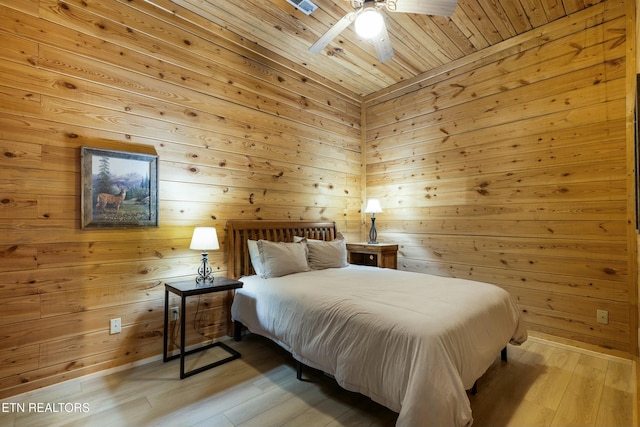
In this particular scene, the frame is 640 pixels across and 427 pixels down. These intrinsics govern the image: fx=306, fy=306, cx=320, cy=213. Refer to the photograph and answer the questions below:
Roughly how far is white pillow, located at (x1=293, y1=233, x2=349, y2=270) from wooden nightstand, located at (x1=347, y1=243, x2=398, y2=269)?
0.49 metres

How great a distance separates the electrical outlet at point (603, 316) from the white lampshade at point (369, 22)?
301 cm

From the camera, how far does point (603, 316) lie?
8.68 feet

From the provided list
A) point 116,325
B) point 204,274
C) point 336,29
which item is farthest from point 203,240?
point 336,29

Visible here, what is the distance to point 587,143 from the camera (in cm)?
274

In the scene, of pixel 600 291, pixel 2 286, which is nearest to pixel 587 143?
pixel 600 291

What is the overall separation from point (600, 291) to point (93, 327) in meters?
4.17

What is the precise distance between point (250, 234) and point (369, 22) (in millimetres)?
2204

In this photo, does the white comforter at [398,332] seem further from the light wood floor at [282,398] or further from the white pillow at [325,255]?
the white pillow at [325,255]

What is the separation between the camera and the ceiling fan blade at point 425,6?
2.06 m

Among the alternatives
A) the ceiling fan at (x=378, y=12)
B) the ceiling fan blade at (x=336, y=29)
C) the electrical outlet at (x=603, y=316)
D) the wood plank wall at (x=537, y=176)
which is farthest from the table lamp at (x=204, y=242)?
the electrical outlet at (x=603, y=316)

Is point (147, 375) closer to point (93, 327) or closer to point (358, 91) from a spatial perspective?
point (93, 327)

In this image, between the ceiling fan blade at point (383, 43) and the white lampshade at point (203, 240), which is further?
the white lampshade at point (203, 240)

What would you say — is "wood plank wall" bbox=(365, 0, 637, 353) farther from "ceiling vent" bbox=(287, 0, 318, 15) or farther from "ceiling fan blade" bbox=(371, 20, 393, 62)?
"ceiling vent" bbox=(287, 0, 318, 15)

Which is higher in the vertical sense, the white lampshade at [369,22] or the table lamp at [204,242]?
the white lampshade at [369,22]
